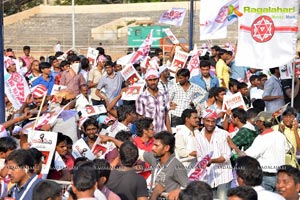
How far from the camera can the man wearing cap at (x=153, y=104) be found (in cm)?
1134

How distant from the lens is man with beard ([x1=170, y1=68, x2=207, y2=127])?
40.8 ft

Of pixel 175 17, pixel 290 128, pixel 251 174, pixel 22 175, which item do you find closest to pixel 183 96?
pixel 290 128

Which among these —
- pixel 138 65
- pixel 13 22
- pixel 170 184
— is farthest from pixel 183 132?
pixel 13 22

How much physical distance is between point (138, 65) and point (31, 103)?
21.4ft

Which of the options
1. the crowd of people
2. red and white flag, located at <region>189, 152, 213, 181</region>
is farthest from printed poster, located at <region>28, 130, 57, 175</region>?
red and white flag, located at <region>189, 152, 213, 181</region>

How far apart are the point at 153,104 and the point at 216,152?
2.06 m

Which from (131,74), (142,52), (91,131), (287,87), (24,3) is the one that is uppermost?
(24,3)

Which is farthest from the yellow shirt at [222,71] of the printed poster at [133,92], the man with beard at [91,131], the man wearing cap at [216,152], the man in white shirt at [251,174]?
the man in white shirt at [251,174]

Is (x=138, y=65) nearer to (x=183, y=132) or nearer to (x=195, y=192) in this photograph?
(x=183, y=132)

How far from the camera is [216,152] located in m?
9.50

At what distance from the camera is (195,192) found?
5.97m

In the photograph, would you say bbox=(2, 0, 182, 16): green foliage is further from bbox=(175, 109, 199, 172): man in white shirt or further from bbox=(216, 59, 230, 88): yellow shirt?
bbox=(175, 109, 199, 172): man in white shirt

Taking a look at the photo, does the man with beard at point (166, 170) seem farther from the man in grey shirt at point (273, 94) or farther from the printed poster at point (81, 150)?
the man in grey shirt at point (273, 94)

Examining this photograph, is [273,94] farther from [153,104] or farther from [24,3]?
[24,3]
